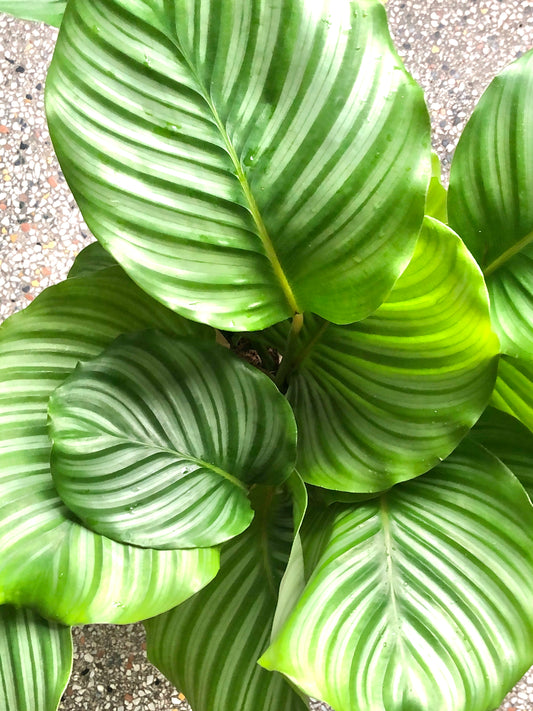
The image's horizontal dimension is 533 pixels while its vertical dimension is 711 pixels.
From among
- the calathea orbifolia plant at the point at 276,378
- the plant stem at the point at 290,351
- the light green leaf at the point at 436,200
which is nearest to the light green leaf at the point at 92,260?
the calathea orbifolia plant at the point at 276,378

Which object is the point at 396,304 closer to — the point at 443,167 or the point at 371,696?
the point at 371,696

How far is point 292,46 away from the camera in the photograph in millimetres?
473

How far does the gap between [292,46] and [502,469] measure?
15.3 inches

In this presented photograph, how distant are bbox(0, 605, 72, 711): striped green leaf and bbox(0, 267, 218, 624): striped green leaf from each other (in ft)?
0.10

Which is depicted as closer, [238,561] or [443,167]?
[238,561]

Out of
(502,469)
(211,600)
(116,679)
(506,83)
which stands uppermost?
(506,83)

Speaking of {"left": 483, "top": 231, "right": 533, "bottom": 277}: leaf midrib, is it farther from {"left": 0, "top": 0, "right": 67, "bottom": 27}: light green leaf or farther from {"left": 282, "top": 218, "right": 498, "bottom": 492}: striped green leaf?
{"left": 0, "top": 0, "right": 67, "bottom": 27}: light green leaf

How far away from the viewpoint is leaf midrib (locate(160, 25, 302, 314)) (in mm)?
488

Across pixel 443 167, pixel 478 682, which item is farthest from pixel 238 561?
pixel 443 167

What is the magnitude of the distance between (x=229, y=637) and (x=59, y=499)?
0.22 meters

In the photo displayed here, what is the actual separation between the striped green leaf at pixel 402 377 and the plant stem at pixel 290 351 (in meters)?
0.01

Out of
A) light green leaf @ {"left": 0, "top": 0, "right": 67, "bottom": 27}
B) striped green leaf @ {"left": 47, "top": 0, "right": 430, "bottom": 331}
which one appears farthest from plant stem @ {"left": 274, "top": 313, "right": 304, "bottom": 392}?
light green leaf @ {"left": 0, "top": 0, "right": 67, "bottom": 27}

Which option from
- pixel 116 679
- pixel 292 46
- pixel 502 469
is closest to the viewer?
pixel 292 46

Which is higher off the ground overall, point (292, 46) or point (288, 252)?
point (292, 46)
